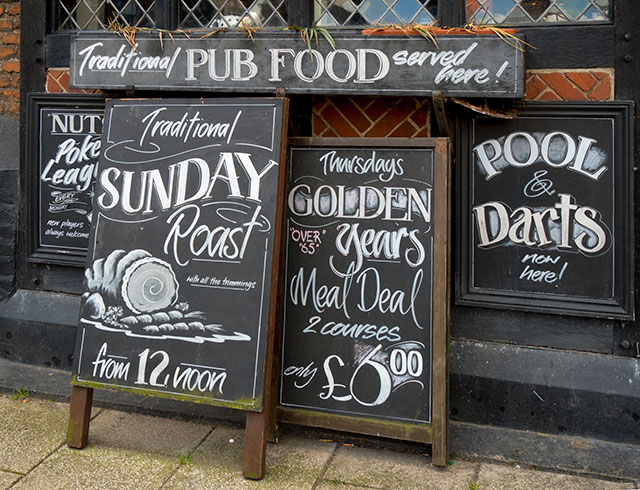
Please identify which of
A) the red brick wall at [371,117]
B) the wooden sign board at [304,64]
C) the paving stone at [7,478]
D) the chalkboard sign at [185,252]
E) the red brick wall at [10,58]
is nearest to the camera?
the paving stone at [7,478]

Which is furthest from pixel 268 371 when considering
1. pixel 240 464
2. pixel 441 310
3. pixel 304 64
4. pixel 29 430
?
pixel 304 64

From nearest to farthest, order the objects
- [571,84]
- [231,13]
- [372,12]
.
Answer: [571,84]
[372,12]
[231,13]

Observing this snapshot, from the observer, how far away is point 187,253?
11.4ft

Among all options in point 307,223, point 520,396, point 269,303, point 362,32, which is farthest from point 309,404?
point 362,32

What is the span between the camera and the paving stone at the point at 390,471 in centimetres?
327

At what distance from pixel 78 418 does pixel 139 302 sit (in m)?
0.75

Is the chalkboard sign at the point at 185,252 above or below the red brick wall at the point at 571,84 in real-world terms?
below

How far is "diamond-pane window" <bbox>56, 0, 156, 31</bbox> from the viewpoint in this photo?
4465 mm

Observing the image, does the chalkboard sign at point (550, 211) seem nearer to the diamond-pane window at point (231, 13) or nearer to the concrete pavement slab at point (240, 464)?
the concrete pavement slab at point (240, 464)

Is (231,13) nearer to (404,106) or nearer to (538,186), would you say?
(404,106)

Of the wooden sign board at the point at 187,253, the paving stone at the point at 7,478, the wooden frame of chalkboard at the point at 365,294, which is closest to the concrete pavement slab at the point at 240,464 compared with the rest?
the wooden frame of chalkboard at the point at 365,294

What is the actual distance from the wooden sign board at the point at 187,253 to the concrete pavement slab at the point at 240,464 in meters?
0.39

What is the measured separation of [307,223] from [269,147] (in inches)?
18.9

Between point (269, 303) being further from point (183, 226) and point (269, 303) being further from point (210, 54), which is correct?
point (210, 54)
